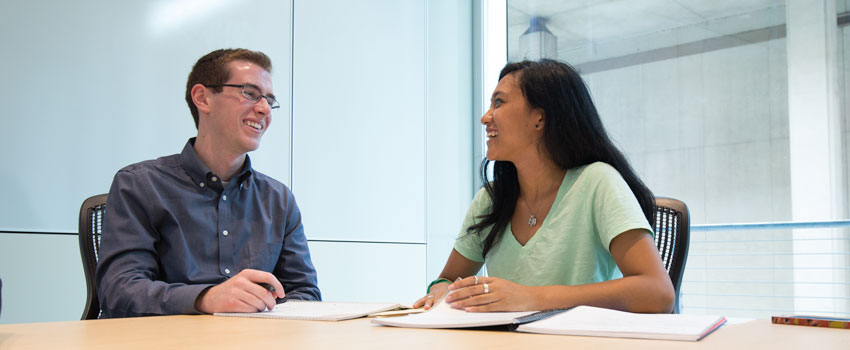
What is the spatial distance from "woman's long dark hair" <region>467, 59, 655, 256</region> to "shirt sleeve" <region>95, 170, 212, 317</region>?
0.79m

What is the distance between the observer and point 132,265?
1534mm

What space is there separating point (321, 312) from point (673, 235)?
0.92 metres

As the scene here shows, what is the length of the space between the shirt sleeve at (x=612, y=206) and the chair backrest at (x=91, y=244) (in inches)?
46.1

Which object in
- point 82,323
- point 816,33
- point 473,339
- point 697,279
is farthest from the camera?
point 697,279

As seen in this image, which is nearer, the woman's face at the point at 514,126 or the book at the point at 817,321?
the book at the point at 817,321

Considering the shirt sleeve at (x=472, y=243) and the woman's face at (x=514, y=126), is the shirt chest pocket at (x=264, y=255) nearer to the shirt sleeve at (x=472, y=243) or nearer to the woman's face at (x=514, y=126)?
the shirt sleeve at (x=472, y=243)

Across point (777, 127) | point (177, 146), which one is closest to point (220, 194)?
point (177, 146)

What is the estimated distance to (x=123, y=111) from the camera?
108 inches

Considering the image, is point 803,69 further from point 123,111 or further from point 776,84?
point 123,111

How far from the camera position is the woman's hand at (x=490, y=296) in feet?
4.05

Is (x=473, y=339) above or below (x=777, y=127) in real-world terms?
below

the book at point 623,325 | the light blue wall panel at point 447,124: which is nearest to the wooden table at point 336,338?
the book at point 623,325

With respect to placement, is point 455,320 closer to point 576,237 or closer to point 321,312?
point 321,312

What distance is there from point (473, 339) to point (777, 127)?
9.33ft
